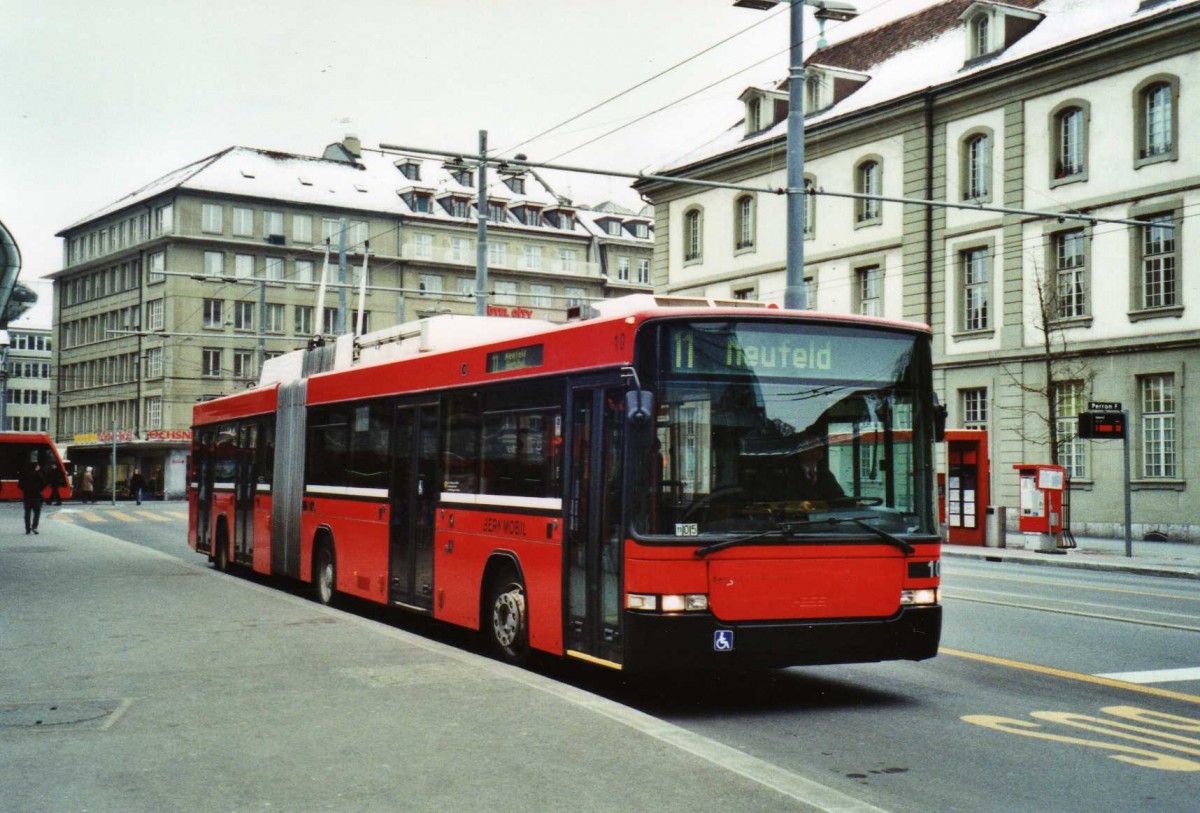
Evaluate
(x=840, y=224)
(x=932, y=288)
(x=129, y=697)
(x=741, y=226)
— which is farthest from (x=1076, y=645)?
(x=741, y=226)

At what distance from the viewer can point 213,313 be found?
82.9 m

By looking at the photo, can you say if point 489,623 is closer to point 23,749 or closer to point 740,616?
point 740,616

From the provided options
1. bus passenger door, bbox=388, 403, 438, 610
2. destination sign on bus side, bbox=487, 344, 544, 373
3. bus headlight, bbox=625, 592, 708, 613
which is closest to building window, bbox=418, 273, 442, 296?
bus passenger door, bbox=388, 403, 438, 610

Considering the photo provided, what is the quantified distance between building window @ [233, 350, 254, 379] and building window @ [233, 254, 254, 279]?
4.59m

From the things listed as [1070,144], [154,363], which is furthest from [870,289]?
[154,363]

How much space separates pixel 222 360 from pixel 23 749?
258 ft

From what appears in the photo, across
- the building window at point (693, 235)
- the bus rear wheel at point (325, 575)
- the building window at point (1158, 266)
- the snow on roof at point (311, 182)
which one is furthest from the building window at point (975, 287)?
the snow on roof at point (311, 182)

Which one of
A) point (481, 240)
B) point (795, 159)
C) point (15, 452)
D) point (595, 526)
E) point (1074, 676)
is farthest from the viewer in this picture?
point (15, 452)

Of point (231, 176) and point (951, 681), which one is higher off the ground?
point (231, 176)

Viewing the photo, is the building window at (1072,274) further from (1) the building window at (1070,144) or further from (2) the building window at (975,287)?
(2) the building window at (975,287)

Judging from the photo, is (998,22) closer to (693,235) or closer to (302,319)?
(693,235)

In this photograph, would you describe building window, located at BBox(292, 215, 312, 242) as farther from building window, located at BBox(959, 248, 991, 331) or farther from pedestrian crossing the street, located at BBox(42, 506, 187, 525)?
building window, located at BBox(959, 248, 991, 331)

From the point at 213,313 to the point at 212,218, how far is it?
5558mm

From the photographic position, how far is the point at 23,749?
693cm
